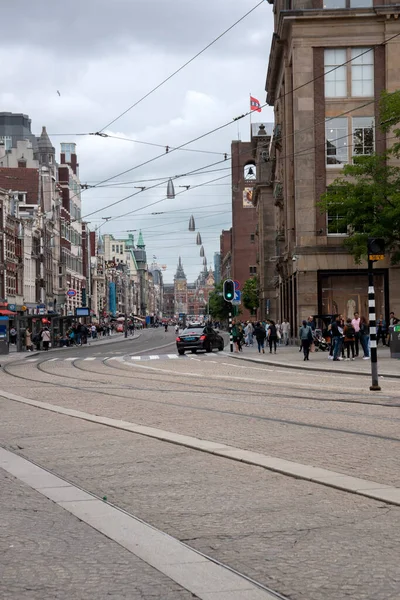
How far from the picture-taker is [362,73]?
5203 cm

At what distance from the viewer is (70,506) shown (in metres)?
7.77

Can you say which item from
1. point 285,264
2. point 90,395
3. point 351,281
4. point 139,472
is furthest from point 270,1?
point 139,472

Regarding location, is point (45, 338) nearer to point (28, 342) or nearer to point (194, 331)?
point (28, 342)

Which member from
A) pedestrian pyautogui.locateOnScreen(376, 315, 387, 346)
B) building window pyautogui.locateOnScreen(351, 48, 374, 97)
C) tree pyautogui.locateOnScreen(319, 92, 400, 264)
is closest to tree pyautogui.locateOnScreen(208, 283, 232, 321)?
building window pyautogui.locateOnScreen(351, 48, 374, 97)

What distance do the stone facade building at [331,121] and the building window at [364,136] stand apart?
0.17 feet

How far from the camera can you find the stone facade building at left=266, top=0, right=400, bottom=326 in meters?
51.7

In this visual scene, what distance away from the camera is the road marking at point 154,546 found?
5.19 metres

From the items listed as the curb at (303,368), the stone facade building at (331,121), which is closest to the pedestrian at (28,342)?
the stone facade building at (331,121)

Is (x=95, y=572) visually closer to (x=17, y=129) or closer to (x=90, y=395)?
(x=90, y=395)

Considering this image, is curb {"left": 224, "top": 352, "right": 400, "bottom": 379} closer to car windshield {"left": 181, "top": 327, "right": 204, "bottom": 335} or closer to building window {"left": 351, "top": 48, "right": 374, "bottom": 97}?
car windshield {"left": 181, "top": 327, "right": 204, "bottom": 335}

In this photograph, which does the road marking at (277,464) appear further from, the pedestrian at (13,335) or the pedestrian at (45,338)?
the pedestrian at (13,335)

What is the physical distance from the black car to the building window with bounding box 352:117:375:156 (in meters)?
12.5

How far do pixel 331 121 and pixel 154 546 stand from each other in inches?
1884

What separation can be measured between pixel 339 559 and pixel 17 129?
13344 cm
